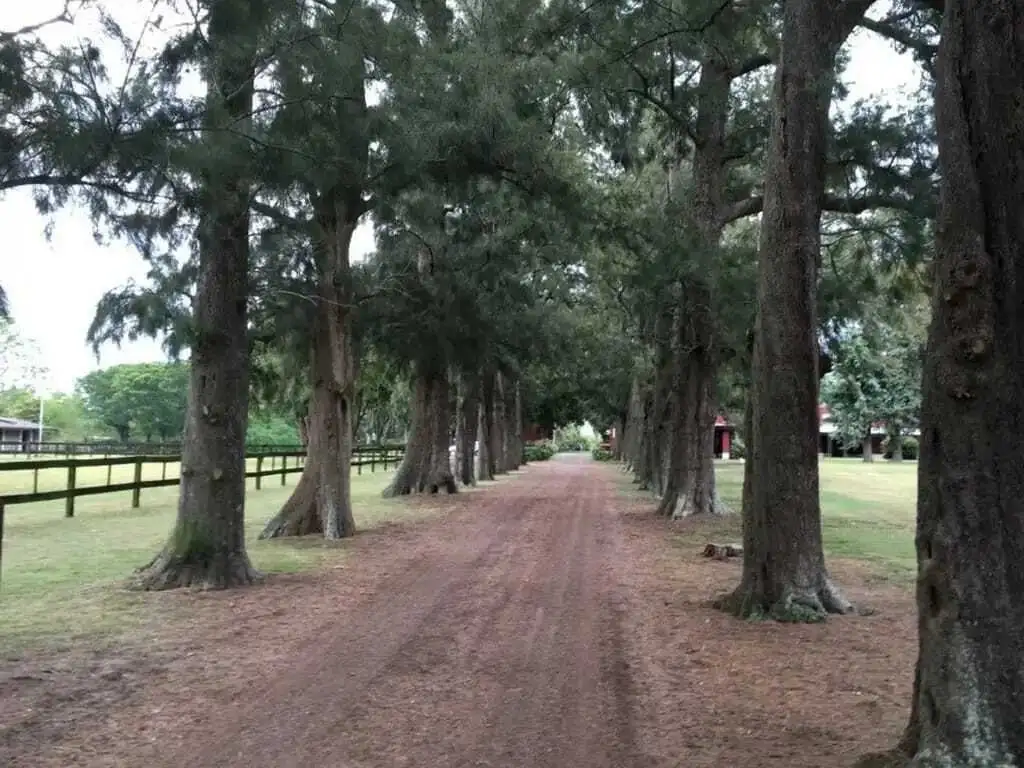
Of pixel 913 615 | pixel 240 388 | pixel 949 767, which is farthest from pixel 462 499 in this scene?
pixel 949 767

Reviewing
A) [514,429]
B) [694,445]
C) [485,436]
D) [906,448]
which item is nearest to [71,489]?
[694,445]

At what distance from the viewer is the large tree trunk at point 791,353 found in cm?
911

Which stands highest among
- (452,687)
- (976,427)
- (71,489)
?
(976,427)

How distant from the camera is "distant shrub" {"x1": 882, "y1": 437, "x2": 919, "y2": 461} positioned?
68750 millimetres

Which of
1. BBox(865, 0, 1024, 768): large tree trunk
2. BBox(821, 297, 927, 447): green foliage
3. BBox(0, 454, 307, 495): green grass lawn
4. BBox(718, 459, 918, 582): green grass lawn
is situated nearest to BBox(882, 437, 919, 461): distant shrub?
BBox(821, 297, 927, 447): green foliage

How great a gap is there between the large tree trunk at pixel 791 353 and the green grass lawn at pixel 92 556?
609cm

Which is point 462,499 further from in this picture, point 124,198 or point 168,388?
point 168,388

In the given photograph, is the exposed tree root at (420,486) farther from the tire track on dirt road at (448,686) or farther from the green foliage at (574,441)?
the green foliage at (574,441)

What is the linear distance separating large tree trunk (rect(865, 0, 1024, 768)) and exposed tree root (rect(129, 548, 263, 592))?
7.82 metres

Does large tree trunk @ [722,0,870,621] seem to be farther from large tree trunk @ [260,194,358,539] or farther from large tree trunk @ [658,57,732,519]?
large tree trunk @ [260,194,358,539]

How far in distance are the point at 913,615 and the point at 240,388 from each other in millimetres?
7804

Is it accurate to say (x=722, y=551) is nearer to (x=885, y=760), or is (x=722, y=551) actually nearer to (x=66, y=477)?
(x=885, y=760)

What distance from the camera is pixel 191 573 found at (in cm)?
1032

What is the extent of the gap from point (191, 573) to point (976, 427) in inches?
339
